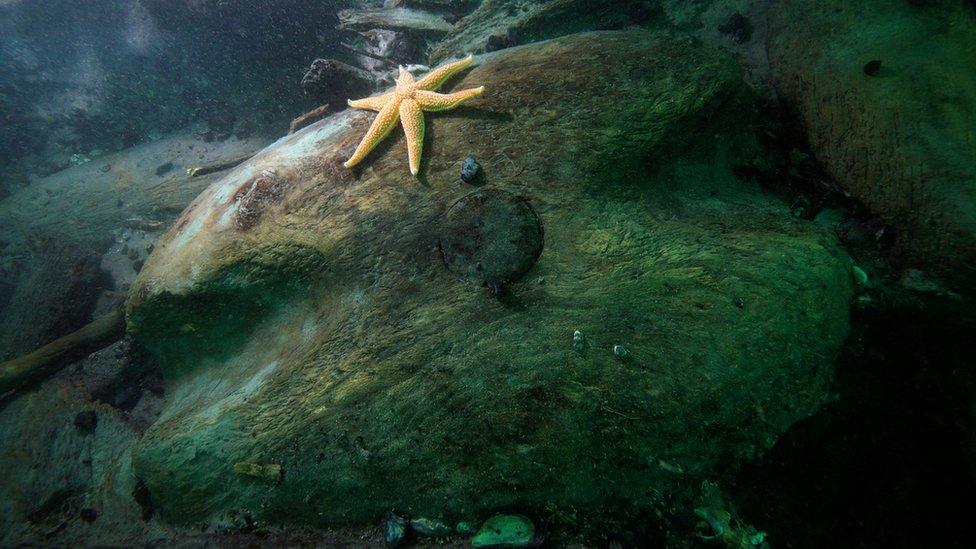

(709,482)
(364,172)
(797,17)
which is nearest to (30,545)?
(364,172)

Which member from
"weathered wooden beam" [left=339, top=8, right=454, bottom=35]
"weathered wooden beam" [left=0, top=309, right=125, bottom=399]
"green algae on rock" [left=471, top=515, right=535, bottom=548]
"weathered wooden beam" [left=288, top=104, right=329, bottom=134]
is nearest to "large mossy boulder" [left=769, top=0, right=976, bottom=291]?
"green algae on rock" [left=471, top=515, right=535, bottom=548]

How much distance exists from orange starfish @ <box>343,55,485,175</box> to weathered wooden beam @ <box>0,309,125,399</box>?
572cm

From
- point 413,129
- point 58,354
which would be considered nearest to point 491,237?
point 413,129

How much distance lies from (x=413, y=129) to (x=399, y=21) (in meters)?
5.70

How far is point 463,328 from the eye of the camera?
297 cm

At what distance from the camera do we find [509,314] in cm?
294

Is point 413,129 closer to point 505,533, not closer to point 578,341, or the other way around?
point 578,341

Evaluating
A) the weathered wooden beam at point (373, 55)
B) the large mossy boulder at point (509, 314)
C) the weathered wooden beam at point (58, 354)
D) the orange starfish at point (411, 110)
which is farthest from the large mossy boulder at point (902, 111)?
the weathered wooden beam at point (58, 354)

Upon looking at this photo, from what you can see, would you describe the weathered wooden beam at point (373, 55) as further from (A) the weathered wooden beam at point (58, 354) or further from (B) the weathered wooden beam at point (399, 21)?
(A) the weathered wooden beam at point (58, 354)

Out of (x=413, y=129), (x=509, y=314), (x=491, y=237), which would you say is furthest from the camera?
(x=413, y=129)

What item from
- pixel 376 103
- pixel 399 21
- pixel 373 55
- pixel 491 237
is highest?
pixel 399 21

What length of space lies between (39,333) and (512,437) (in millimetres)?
9128

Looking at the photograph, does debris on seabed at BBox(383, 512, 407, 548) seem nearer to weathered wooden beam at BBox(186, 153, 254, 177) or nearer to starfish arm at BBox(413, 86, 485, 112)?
starfish arm at BBox(413, 86, 485, 112)

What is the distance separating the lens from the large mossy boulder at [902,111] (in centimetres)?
294
